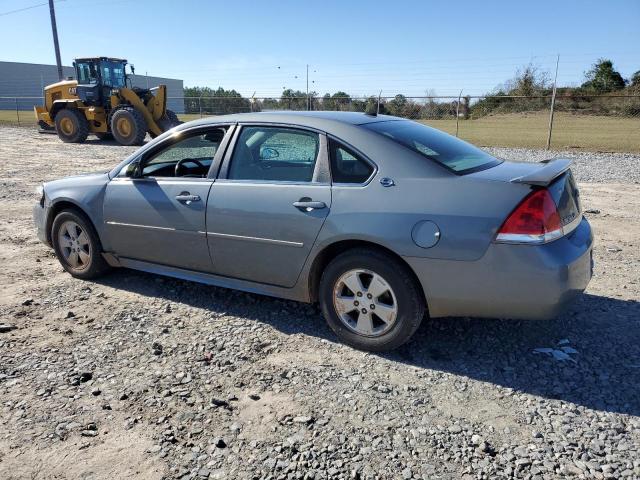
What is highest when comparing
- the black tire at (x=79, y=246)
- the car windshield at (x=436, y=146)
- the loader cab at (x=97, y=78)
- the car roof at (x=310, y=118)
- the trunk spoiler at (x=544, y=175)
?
the loader cab at (x=97, y=78)

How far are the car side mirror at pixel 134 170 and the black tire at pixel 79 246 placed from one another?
67cm

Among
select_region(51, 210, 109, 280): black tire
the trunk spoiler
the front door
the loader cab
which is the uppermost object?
the loader cab

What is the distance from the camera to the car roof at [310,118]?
3744mm

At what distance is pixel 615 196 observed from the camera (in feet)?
28.8

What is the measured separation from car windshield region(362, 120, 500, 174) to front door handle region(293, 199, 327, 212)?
661 millimetres

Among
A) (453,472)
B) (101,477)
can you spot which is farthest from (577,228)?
(101,477)

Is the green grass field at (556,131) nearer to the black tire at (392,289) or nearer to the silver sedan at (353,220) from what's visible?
the silver sedan at (353,220)

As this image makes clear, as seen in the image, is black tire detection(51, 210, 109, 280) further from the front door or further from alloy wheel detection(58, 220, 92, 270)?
the front door

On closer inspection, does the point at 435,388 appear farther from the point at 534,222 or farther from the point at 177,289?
the point at 177,289

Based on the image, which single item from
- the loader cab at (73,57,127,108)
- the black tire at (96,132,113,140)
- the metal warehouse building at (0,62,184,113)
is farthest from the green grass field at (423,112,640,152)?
the metal warehouse building at (0,62,184,113)

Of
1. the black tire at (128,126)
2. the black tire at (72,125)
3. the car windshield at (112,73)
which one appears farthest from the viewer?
the black tire at (72,125)

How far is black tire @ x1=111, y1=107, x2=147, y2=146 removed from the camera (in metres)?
17.9

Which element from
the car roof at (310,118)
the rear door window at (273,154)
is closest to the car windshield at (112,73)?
the car roof at (310,118)

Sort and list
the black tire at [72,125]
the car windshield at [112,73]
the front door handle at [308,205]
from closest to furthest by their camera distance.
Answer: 1. the front door handle at [308,205]
2. the car windshield at [112,73]
3. the black tire at [72,125]
